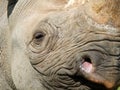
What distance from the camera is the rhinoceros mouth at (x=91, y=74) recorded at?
14.7 feet

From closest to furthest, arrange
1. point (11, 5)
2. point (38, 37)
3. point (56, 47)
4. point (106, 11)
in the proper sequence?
point (106, 11), point (56, 47), point (38, 37), point (11, 5)

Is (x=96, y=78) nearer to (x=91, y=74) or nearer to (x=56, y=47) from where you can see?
(x=91, y=74)

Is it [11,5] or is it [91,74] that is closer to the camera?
[91,74]

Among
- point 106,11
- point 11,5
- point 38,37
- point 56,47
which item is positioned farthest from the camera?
point 11,5

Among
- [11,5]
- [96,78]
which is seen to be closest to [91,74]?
[96,78]

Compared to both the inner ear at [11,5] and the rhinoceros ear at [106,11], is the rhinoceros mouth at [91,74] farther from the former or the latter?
the inner ear at [11,5]

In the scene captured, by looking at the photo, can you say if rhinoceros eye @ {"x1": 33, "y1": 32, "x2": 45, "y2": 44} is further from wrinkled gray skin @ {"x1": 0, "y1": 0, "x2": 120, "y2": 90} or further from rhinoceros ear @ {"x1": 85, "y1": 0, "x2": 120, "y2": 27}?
rhinoceros ear @ {"x1": 85, "y1": 0, "x2": 120, "y2": 27}

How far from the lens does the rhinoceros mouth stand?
4.47m

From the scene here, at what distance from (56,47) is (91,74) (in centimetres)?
59

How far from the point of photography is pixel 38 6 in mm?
5469

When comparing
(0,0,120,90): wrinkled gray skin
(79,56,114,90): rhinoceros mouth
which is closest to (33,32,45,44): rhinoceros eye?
(0,0,120,90): wrinkled gray skin

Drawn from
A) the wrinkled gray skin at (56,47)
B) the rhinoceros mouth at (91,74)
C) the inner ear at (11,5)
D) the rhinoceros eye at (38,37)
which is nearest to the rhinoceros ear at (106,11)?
the wrinkled gray skin at (56,47)

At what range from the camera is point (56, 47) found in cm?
498

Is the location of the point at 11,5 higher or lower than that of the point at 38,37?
higher
